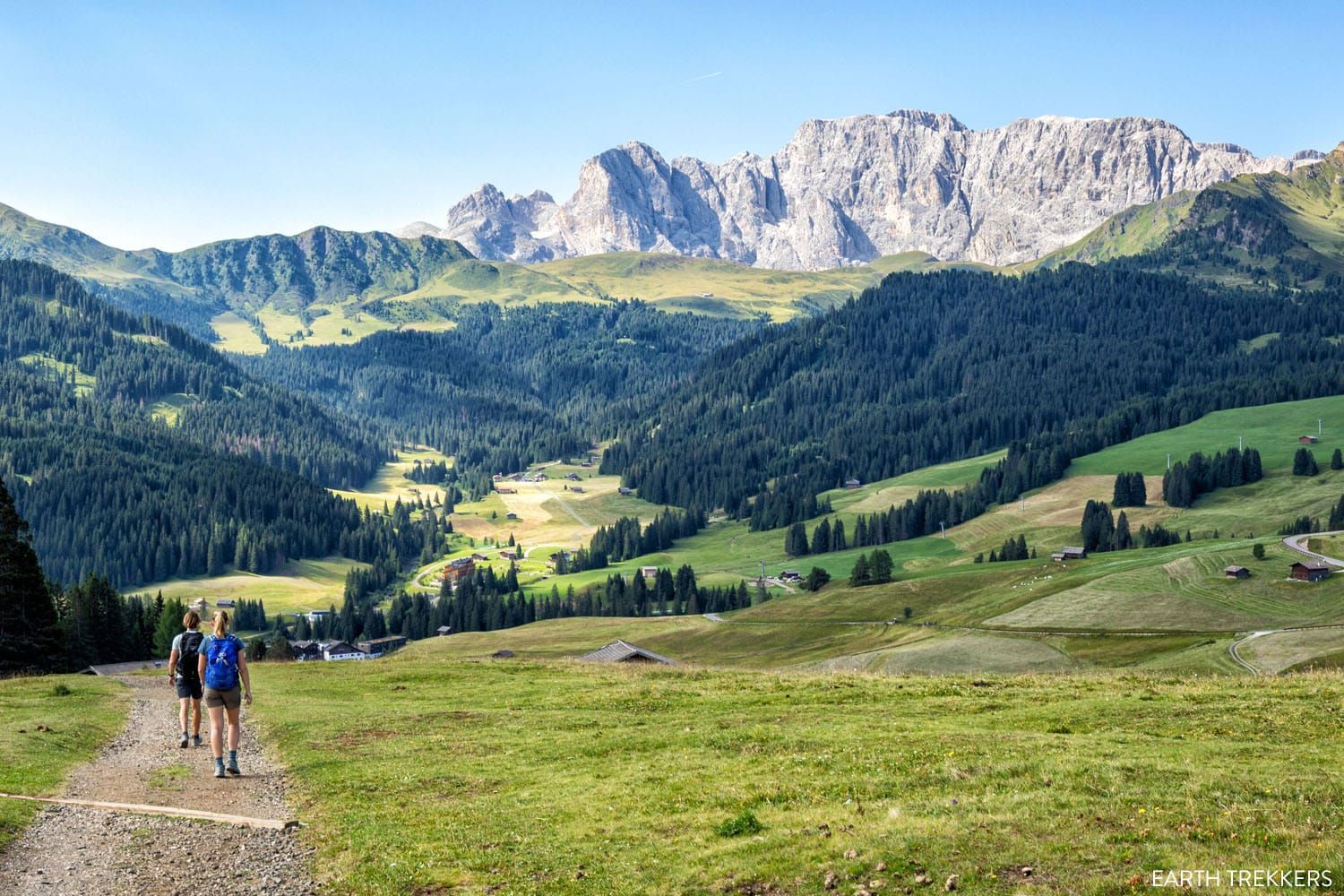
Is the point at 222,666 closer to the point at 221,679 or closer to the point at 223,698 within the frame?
the point at 221,679

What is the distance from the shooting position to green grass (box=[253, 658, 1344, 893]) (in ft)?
64.7

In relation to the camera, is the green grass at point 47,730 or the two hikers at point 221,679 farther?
the two hikers at point 221,679

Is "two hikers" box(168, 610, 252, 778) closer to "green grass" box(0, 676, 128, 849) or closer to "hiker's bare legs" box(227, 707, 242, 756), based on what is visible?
"hiker's bare legs" box(227, 707, 242, 756)

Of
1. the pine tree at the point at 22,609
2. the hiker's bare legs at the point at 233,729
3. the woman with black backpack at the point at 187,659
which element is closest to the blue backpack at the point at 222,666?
the hiker's bare legs at the point at 233,729

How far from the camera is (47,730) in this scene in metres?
39.2

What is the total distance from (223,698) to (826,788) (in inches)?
671

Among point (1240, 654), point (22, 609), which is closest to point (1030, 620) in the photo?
point (1240, 654)

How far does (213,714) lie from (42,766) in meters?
6.13

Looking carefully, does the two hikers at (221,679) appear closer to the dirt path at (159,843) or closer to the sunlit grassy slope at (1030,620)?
the dirt path at (159,843)

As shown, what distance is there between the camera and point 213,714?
31.1 m

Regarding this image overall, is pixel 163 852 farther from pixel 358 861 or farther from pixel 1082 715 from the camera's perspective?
pixel 1082 715

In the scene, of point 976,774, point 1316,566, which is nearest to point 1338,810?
point 976,774

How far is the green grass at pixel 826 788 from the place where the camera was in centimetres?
1973

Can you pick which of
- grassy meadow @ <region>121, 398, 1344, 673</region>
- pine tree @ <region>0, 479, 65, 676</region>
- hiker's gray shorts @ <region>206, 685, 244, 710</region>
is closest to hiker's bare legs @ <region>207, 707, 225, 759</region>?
hiker's gray shorts @ <region>206, 685, 244, 710</region>
